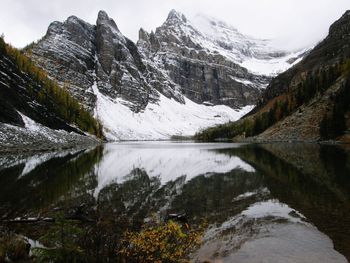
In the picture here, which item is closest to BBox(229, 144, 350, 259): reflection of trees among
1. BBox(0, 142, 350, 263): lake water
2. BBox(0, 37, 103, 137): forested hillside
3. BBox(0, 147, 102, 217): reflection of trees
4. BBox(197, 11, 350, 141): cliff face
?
BBox(0, 142, 350, 263): lake water

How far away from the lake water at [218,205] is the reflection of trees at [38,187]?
0.06 meters

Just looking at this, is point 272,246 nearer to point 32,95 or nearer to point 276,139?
point 276,139

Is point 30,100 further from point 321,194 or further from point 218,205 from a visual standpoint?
point 321,194

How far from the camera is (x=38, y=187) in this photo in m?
27.9

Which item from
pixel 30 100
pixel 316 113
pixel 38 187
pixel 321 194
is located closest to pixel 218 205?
pixel 321 194

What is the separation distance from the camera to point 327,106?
97.3 meters

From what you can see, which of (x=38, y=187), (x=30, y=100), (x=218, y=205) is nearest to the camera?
(x=218, y=205)

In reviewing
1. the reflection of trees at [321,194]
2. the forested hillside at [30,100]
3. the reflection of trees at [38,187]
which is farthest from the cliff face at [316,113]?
the forested hillside at [30,100]

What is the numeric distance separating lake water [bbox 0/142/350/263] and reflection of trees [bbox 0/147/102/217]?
0.19 ft

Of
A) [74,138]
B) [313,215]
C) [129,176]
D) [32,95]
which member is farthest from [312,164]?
[32,95]

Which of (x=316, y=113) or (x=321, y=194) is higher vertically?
(x=316, y=113)

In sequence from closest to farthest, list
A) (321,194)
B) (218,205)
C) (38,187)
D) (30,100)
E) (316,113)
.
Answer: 1. (218,205)
2. (321,194)
3. (38,187)
4. (316,113)
5. (30,100)

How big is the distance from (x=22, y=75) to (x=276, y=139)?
9546 cm

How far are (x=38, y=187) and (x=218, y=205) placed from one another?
15475mm
